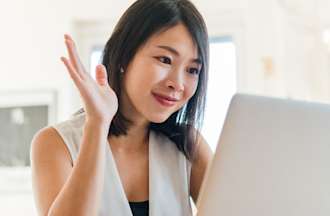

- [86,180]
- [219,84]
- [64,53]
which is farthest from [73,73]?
[64,53]

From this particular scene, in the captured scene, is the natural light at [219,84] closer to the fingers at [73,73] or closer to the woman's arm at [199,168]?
the woman's arm at [199,168]

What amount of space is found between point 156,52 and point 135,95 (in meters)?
0.09

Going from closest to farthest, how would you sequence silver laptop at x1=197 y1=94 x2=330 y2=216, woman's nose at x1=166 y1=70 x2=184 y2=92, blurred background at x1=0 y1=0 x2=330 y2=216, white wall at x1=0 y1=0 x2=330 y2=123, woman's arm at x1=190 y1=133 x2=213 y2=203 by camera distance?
1. silver laptop at x1=197 y1=94 x2=330 y2=216
2. woman's nose at x1=166 y1=70 x2=184 y2=92
3. woman's arm at x1=190 y1=133 x2=213 y2=203
4. white wall at x1=0 y1=0 x2=330 y2=123
5. blurred background at x1=0 y1=0 x2=330 y2=216

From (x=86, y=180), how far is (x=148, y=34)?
0.33 m

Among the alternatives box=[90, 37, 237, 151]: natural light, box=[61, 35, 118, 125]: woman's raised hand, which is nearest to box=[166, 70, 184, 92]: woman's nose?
box=[61, 35, 118, 125]: woman's raised hand

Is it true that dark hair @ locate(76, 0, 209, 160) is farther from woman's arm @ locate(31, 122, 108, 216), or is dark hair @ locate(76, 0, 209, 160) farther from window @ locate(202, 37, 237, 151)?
window @ locate(202, 37, 237, 151)

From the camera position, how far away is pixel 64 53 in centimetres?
276

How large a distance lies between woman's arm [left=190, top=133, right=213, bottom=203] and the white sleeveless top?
18mm

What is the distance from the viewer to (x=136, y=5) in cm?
100

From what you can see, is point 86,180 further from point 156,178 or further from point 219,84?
point 219,84

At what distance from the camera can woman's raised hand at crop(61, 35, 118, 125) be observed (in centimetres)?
73

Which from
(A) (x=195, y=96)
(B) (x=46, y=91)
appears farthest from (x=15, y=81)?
(A) (x=195, y=96)

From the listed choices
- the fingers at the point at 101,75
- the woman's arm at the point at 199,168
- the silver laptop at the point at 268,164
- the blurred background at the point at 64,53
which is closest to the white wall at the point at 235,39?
the blurred background at the point at 64,53

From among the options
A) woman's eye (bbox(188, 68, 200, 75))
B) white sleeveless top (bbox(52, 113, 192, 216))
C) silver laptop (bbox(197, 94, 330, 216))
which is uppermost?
woman's eye (bbox(188, 68, 200, 75))
